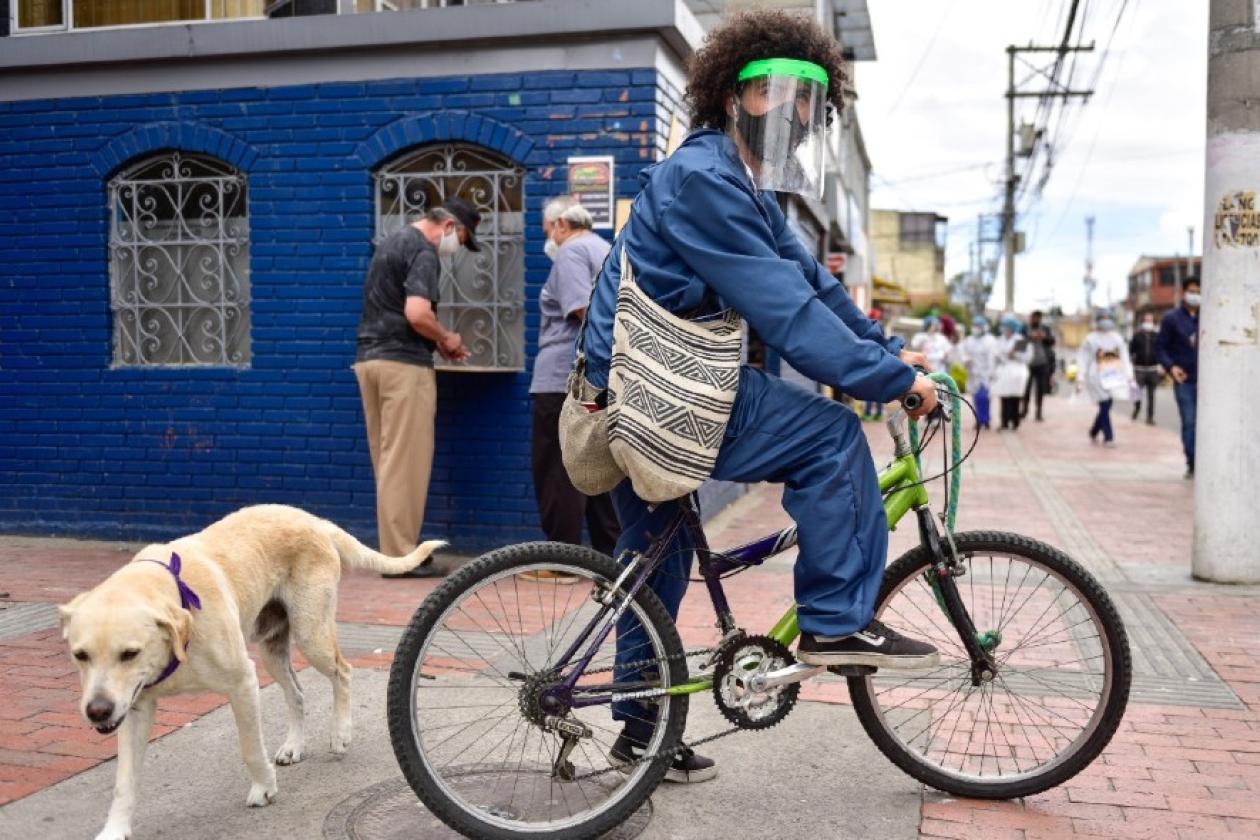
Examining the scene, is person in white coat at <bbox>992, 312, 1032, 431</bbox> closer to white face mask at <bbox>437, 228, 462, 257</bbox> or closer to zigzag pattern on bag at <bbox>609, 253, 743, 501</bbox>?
white face mask at <bbox>437, 228, 462, 257</bbox>

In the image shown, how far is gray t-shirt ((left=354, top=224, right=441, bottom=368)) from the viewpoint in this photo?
7.04 metres

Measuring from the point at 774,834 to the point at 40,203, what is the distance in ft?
23.5

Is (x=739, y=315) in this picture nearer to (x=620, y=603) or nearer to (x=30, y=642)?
(x=620, y=603)

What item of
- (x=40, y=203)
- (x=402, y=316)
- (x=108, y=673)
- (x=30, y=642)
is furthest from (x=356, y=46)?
(x=108, y=673)

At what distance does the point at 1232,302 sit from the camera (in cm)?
697

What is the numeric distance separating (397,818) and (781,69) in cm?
235

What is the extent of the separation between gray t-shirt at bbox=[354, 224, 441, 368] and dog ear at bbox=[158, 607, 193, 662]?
155 inches

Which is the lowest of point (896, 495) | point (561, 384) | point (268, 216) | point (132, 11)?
point (896, 495)

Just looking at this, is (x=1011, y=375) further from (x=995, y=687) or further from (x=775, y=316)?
(x=775, y=316)

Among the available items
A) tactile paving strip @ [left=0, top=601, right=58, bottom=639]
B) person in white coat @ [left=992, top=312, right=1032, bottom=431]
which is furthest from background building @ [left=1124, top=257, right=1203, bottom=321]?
tactile paving strip @ [left=0, top=601, right=58, bottom=639]

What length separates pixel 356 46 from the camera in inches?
308

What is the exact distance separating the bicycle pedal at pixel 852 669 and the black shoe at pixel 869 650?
40mm

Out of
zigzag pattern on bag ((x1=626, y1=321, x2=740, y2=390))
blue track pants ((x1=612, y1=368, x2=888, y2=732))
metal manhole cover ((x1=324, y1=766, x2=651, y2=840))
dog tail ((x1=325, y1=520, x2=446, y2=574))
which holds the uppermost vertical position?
zigzag pattern on bag ((x1=626, y1=321, x2=740, y2=390))

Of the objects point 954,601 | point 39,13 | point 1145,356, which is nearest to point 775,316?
point 954,601
